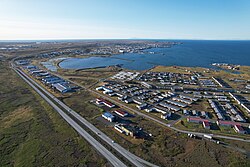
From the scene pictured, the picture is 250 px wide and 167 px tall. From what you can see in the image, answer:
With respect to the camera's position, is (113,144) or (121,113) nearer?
(113,144)

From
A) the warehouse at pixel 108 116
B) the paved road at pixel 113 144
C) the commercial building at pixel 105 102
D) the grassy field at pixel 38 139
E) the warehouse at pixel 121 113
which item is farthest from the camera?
the commercial building at pixel 105 102

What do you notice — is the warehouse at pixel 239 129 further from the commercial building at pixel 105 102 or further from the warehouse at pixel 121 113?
the commercial building at pixel 105 102

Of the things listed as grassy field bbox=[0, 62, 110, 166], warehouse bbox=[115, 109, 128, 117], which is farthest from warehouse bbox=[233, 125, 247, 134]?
grassy field bbox=[0, 62, 110, 166]

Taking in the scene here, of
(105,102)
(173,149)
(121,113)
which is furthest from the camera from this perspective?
(105,102)

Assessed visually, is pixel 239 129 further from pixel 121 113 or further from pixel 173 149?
pixel 121 113

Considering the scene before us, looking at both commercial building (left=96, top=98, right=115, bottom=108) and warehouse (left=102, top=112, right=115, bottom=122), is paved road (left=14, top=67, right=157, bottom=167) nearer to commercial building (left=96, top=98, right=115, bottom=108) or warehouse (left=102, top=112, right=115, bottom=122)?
warehouse (left=102, top=112, right=115, bottom=122)

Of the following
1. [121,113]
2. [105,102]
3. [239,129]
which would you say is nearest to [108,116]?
[121,113]

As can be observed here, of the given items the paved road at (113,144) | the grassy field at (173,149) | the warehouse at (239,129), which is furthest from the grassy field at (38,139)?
the warehouse at (239,129)

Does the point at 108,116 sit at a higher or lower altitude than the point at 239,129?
lower

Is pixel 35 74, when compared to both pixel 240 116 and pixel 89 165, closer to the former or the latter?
pixel 89 165
